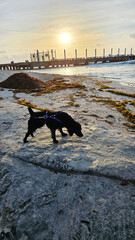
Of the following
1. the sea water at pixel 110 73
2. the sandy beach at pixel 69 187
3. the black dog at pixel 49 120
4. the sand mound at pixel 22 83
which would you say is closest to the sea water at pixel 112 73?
the sea water at pixel 110 73

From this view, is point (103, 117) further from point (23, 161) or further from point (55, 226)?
point (55, 226)

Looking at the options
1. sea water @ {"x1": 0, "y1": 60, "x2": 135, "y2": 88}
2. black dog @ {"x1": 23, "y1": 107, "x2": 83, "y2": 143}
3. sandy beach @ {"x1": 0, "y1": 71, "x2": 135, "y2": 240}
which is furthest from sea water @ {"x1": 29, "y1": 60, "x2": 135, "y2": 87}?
sandy beach @ {"x1": 0, "y1": 71, "x2": 135, "y2": 240}

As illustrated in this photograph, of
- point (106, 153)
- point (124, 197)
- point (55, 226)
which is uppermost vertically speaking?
point (106, 153)

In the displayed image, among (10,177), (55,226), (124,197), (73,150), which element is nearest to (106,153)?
(73,150)

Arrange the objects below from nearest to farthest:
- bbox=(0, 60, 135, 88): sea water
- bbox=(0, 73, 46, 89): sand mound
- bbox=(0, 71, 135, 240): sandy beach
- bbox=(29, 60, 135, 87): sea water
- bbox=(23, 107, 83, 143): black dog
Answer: bbox=(0, 71, 135, 240): sandy beach, bbox=(23, 107, 83, 143): black dog, bbox=(0, 73, 46, 89): sand mound, bbox=(0, 60, 135, 88): sea water, bbox=(29, 60, 135, 87): sea water

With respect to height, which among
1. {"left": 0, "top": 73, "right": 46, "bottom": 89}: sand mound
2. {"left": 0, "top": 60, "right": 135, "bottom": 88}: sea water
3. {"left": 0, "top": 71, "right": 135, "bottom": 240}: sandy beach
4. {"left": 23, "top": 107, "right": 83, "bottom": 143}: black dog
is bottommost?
{"left": 0, "top": 71, "right": 135, "bottom": 240}: sandy beach

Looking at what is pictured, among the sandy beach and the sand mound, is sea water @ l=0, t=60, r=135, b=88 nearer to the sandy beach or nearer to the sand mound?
the sand mound

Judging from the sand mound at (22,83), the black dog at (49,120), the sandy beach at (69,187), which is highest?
the sand mound at (22,83)

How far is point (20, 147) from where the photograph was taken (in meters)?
3.99

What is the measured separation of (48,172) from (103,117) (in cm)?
464

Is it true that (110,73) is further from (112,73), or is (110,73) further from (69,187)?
(69,187)

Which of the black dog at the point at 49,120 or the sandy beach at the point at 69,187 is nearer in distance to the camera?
the sandy beach at the point at 69,187

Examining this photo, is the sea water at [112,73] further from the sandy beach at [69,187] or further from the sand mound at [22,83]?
the sandy beach at [69,187]

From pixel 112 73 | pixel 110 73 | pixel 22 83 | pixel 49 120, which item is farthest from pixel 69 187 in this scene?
pixel 110 73
